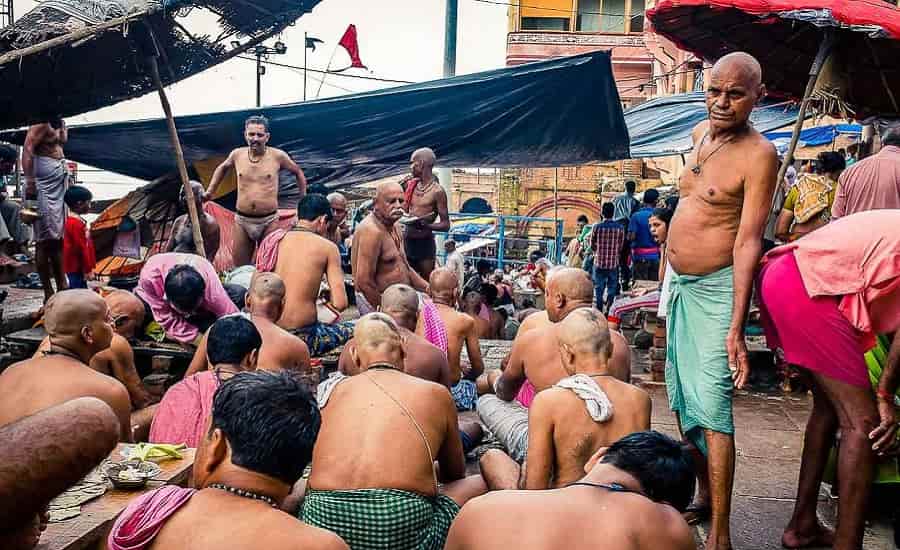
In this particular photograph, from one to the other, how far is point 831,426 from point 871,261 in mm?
811

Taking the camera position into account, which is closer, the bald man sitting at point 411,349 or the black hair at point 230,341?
the black hair at point 230,341

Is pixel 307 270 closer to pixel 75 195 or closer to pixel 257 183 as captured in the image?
pixel 257 183

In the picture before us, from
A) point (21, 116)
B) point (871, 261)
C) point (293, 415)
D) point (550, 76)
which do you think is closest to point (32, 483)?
point (293, 415)

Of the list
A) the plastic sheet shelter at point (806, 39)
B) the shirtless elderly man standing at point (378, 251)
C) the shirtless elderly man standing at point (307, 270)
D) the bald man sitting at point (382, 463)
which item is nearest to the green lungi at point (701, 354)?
the bald man sitting at point (382, 463)

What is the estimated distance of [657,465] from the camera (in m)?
2.21

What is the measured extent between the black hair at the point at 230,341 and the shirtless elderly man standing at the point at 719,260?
6.44ft

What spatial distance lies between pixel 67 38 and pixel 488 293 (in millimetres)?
5627

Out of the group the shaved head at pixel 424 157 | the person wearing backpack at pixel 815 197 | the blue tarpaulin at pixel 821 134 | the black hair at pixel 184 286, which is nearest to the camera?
the black hair at pixel 184 286

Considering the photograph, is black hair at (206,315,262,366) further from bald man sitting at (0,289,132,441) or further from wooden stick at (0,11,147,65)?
wooden stick at (0,11,147,65)

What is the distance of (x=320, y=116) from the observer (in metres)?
9.41

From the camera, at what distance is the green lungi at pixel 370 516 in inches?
116

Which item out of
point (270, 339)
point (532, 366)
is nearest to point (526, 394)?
point (532, 366)

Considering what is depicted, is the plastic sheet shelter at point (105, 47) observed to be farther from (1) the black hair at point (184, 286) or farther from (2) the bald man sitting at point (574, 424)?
(2) the bald man sitting at point (574, 424)

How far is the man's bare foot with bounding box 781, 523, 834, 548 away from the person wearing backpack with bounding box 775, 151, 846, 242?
3619mm
